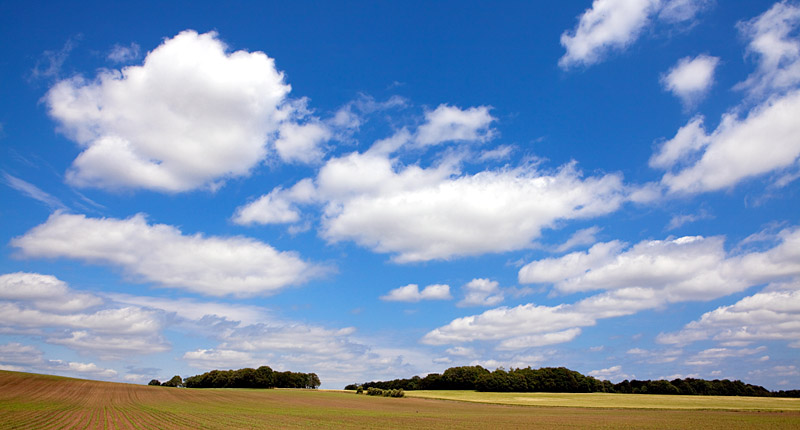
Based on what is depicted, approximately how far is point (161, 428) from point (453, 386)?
410ft

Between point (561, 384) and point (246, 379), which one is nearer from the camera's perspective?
point (561, 384)

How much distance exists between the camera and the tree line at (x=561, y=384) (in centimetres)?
14162

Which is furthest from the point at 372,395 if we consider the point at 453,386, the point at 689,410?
the point at 689,410

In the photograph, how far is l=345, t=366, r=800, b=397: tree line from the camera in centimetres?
14162

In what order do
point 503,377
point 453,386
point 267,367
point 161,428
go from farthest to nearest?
1. point 267,367
2. point 453,386
3. point 503,377
4. point 161,428

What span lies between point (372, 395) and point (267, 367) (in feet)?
192

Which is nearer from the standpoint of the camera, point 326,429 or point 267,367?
point 326,429

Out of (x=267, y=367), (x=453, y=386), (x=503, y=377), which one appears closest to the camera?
Result: (x=503, y=377)

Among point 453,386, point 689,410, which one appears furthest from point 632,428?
point 453,386

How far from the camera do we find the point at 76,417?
5031 centimetres

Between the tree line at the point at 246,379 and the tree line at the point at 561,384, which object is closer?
the tree line at the point at 561,384

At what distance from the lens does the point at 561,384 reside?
142 m

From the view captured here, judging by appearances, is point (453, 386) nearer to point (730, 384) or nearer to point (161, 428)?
point (730, 384)

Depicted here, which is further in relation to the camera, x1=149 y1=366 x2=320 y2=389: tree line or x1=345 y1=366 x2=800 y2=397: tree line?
x1=149 y1=366 x2=320 y2=389: tree line
